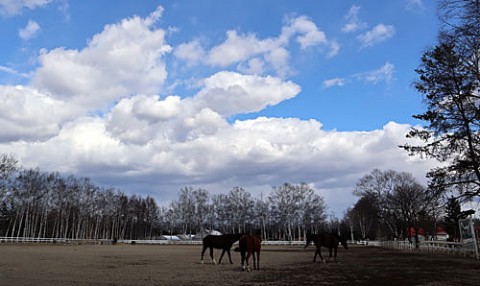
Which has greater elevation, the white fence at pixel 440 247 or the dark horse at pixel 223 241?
the dark horse at pixel 223 241

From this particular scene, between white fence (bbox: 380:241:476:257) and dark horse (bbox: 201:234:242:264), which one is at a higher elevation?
dark horse (bbox: 201:234:242:264)

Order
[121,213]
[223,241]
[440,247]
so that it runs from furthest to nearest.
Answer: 1. [121,213]
2. [440,247]
3. [223,241]

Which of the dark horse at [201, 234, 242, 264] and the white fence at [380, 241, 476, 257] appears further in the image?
the white fence at [380, 241, 476, 257]

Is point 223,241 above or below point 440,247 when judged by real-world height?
above

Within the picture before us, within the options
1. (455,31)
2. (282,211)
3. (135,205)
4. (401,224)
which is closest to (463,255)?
(455,31)

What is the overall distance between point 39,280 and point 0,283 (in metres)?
1.19

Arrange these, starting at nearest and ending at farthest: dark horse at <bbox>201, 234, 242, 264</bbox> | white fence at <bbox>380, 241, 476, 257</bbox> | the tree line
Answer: dark horse at <bbox>201, 234, 242, 264</bbox>, white fence at <bbox>380, 241, 476, 257</bbox>, the tree line

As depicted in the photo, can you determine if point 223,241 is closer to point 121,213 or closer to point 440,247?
point 440,247

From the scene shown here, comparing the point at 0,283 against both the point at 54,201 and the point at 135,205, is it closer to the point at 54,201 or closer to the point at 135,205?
the point at 54,201

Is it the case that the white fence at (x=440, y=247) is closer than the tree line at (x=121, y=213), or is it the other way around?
the white fence at (x=440, y=247)

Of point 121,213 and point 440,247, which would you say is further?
point 121,213

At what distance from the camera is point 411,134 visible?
74.2 feet

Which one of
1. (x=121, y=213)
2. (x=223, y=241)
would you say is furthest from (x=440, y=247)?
(x=121, y=213)

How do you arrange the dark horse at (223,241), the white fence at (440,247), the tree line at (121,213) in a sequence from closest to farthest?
the dark horse at (223,241) → the white fence at (440,247) → the tree line at (121,213)
